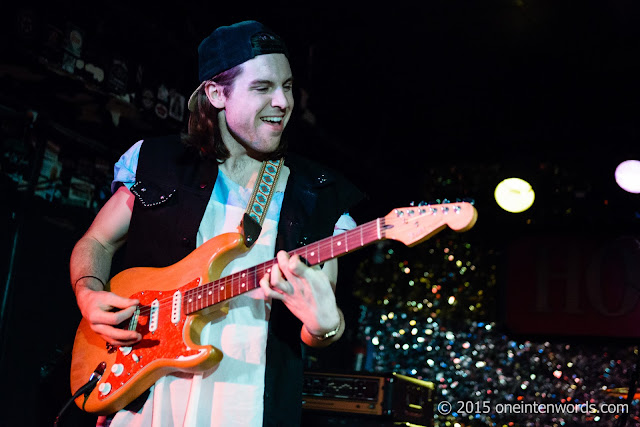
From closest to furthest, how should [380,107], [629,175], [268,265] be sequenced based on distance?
[268,265]
[629,175]
[380,107]

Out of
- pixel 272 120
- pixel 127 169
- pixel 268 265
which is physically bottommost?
pixel 268 265

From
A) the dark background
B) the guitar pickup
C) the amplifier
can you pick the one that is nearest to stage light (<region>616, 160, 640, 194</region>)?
the dark background

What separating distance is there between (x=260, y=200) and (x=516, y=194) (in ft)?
14.4

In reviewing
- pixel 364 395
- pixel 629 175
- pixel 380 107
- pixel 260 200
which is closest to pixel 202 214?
pixel 260 200

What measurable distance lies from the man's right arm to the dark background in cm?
66

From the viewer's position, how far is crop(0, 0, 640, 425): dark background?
11.8ft

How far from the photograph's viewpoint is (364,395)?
3914mm

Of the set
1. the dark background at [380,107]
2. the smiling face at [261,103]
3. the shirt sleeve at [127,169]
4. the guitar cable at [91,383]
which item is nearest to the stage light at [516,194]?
the dark background at [380,107]

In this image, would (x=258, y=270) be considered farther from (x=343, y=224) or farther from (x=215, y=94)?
(x=215, y=94)

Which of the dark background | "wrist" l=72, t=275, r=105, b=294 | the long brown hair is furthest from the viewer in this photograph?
the dark background

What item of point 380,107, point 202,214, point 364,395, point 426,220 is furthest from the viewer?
point 380,107

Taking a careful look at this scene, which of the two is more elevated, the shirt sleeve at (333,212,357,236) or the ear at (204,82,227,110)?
the ear at (204,82,227,110)

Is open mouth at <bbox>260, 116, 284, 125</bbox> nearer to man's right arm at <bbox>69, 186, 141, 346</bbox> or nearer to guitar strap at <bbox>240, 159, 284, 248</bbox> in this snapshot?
guitar strap at <bbox>240, 159, 284, 248</bbox>

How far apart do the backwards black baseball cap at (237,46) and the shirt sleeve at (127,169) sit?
1.21 ft
